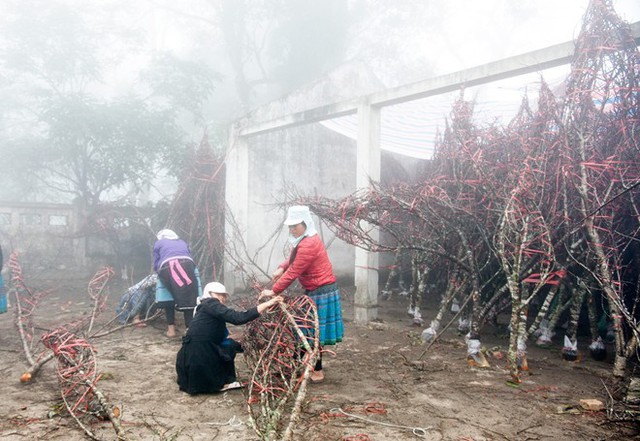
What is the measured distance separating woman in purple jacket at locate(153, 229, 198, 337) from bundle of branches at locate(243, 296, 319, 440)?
1870 mm

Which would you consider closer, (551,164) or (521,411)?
(521,411)

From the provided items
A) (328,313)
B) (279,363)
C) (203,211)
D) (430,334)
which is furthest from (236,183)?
(279,363)

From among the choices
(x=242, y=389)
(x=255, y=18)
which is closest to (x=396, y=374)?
(x=242, y=389)

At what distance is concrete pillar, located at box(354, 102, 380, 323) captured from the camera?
7.03 meters

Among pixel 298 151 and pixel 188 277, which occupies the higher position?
pixel 298 151

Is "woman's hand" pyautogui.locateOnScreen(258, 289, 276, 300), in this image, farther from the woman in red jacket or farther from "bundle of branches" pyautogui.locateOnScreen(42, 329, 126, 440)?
"bundle of branches" pyautogui.locateOnScreen(42, 329, 126, 440)

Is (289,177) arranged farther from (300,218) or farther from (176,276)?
(300,218)

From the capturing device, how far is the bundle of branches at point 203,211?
9.98 meters

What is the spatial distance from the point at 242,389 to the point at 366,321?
10.4ft

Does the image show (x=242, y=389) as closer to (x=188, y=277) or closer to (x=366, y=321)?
(x=188, y=277)

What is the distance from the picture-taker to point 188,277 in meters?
6.20

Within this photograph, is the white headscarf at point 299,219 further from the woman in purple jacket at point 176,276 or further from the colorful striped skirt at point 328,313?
the woman in purple jacket at point 176,276

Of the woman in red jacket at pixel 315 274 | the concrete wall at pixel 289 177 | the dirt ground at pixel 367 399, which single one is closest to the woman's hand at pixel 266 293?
the woman in red jacket at pixel 315 274

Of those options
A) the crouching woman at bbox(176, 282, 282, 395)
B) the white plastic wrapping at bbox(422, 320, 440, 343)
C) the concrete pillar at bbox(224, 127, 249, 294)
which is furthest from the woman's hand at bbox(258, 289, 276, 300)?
the concrete pillar at bbox(224, 127, 249, 294)
